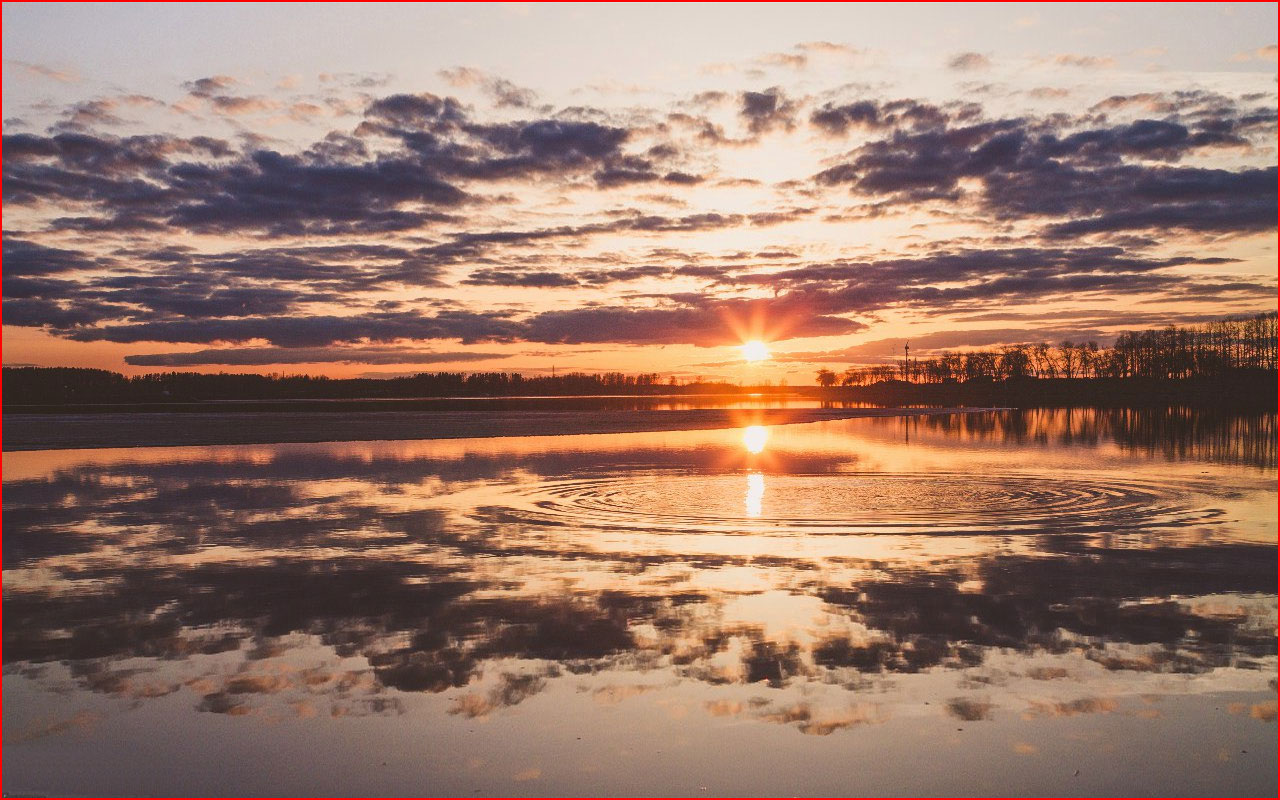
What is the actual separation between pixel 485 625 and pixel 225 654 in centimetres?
261

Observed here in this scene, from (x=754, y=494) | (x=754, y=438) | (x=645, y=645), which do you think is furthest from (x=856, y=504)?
(x=754, y=438)

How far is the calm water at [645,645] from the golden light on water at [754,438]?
14.7m

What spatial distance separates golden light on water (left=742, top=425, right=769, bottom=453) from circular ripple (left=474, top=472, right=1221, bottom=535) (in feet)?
34.8

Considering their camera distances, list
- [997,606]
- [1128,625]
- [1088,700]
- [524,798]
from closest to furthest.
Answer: [524,798], [1088,700], [1128,625], [997,606]

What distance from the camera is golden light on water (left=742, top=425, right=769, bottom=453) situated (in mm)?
35000

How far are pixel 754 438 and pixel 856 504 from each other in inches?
899

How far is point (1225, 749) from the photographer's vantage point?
22.9 ft

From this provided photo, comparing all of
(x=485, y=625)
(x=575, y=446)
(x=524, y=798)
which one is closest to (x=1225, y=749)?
(x=524, y=798)

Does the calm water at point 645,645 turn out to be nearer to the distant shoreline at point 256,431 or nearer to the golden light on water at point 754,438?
the golden light on water at point 754,438

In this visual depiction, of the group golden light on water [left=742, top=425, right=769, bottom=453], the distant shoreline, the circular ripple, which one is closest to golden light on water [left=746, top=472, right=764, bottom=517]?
the circular ripple

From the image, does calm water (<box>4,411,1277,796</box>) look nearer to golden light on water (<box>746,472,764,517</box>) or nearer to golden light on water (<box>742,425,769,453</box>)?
golden light on water (<box>746,472,764,517</box>)

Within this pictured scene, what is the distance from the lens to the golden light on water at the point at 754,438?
3500 centimetres

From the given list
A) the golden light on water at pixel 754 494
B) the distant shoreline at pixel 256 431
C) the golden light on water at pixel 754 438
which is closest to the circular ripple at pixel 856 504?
Answer: the golden light on water at pixel 754 494

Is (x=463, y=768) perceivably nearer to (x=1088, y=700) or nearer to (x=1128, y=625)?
(x=1088, y=700)
